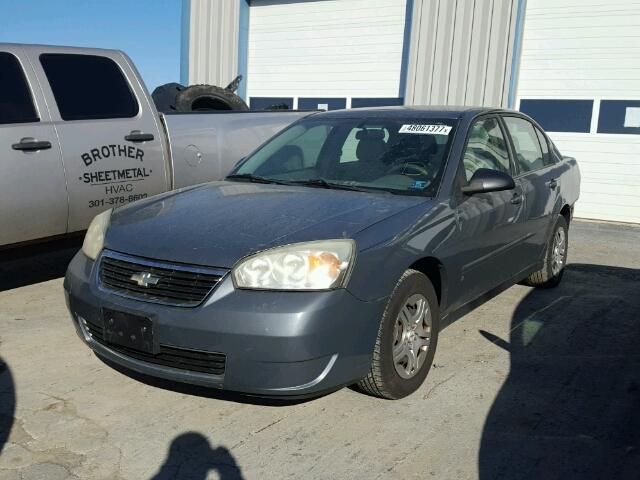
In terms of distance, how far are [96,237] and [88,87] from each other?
204 cm

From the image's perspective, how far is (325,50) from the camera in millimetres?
12203

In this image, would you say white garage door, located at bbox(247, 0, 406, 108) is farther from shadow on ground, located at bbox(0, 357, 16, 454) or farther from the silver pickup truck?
shadow on ground, located at bbox(0, 357, 16, 454)

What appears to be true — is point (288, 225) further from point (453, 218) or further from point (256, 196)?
point (453, 218)

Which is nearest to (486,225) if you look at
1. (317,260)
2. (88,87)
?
(317,260)

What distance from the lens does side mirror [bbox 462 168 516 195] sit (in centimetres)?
376

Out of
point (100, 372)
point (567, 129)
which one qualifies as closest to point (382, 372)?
point (100, 372)

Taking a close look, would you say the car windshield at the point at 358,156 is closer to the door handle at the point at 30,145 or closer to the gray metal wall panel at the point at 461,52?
the door handle at the point at 30,145

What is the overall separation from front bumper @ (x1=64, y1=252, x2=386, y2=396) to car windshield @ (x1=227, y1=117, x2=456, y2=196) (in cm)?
113

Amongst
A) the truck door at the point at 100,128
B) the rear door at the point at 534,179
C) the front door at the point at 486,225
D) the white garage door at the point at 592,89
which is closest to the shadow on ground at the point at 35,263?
the truck door at the point at 100,128

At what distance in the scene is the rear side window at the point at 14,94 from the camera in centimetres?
453

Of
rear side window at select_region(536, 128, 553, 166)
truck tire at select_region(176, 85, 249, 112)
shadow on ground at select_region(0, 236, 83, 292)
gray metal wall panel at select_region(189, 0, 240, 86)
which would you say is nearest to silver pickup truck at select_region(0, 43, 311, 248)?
shadow on ground at select_region(0, 236, 83, 292)

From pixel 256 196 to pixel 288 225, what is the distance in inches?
26.0

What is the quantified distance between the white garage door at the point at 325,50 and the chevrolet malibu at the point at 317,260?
738cm

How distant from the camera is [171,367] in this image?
2.97 meters
